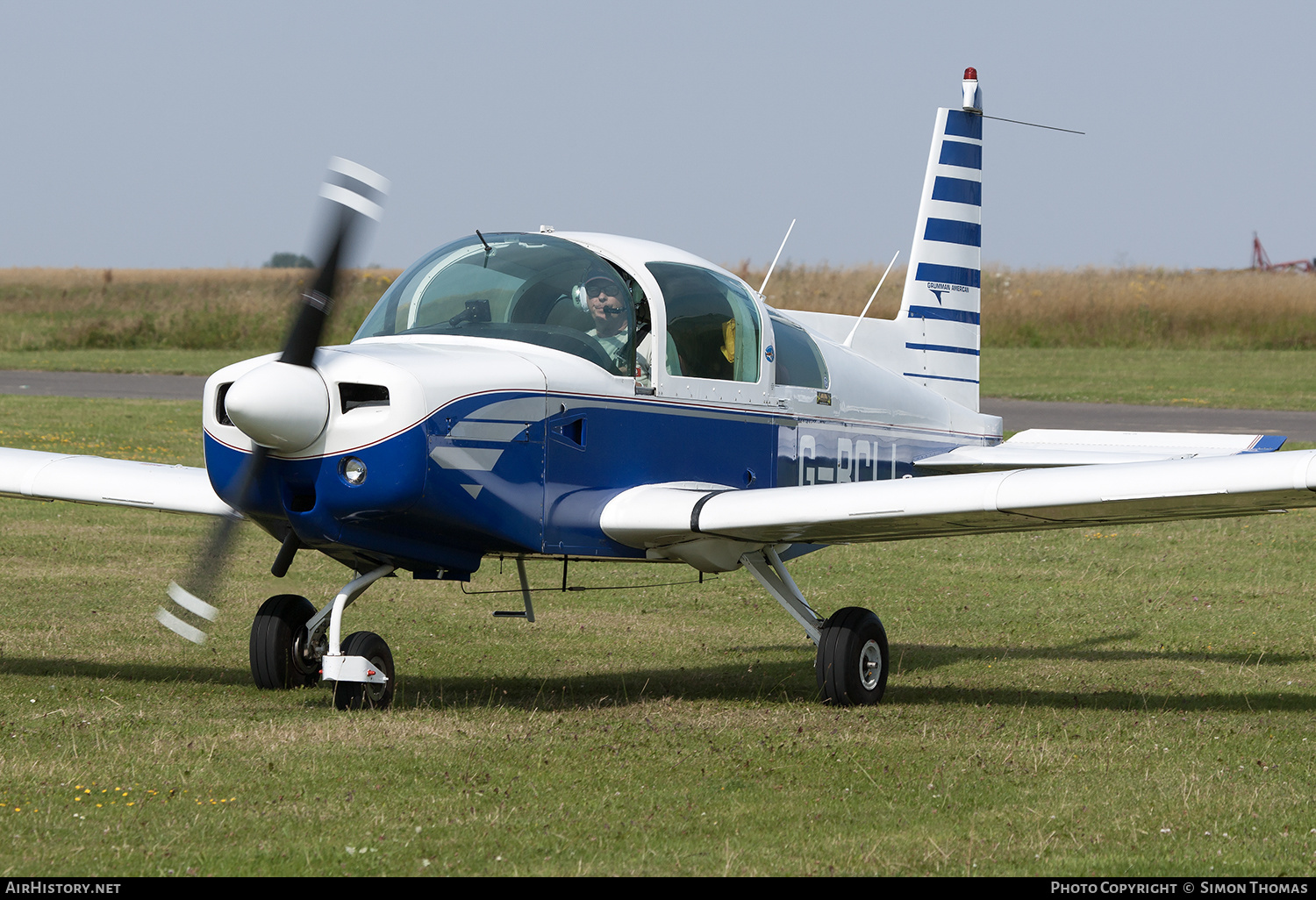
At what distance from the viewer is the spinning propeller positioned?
269 inches

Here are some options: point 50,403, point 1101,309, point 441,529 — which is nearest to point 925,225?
point 441,529

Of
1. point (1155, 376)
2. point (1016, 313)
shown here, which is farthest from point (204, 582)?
point (1016, 313)

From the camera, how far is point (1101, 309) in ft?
152

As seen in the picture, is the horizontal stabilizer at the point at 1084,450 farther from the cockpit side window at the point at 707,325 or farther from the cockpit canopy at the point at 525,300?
the cockpit canopy at the point at 525,300

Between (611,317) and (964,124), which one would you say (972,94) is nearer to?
(964,124)

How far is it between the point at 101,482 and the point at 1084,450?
6516mm

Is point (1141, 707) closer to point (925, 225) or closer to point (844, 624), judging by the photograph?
point (844, 624)

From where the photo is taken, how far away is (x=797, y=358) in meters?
9.51

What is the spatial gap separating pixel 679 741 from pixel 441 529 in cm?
159

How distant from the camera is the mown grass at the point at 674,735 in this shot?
5.35 meters

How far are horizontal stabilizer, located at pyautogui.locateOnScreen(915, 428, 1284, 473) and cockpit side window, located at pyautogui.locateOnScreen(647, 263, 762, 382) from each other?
7.61ft

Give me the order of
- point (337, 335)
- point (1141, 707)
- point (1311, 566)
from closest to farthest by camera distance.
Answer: point (1141, 707) < point (1311, 566) < point (337, 335)

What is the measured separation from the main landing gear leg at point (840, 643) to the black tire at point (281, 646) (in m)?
2.60

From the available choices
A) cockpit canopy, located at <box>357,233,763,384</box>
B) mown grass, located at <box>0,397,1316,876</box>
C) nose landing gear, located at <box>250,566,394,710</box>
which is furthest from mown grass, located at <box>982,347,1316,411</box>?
nose landing gear, located at <box>250,566,394,710</box>
